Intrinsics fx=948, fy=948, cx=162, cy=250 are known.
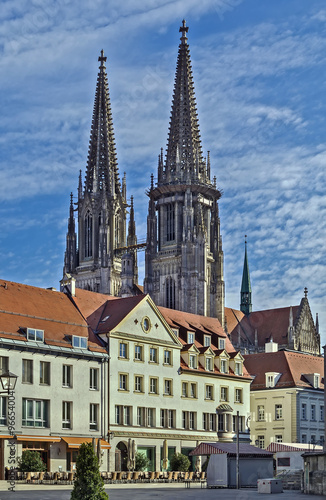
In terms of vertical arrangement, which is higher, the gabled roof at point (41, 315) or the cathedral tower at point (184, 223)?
the cathedral tower at point (184, 223)

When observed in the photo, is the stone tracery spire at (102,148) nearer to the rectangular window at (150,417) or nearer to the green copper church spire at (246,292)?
the green copper church spire at (246,292)

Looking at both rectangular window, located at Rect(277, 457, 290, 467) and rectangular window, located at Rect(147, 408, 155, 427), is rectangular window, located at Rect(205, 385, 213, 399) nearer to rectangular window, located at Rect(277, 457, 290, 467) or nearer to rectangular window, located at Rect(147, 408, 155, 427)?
rectangular window, located at Rect(147, 408, 155, 427)

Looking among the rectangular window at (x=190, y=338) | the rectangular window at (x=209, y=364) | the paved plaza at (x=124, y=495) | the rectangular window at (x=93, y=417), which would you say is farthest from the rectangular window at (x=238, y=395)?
the paved plaza at (x=124, y=495)

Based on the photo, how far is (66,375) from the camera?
2341 inches

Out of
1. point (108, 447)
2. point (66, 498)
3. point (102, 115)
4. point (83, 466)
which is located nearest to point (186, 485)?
point (108, 447)

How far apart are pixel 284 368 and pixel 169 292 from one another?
225ft

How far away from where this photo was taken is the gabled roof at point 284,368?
266 feet

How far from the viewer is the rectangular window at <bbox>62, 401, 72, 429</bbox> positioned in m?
58.9

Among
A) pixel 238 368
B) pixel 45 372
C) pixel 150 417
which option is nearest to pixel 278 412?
pixel 238 368

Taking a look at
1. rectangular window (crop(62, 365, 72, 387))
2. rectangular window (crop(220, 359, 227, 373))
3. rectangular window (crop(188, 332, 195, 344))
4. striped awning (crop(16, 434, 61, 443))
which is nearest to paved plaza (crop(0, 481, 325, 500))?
striped awning (crop(16, 434, 61, 443))

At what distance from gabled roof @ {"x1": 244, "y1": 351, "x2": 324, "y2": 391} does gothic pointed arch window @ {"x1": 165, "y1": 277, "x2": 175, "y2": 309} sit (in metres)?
61.6

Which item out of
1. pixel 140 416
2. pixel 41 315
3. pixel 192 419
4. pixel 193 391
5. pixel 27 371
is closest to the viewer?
pixel 27 371

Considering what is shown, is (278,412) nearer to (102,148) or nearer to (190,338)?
(190,338)

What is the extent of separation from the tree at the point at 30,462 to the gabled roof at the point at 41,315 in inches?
270
